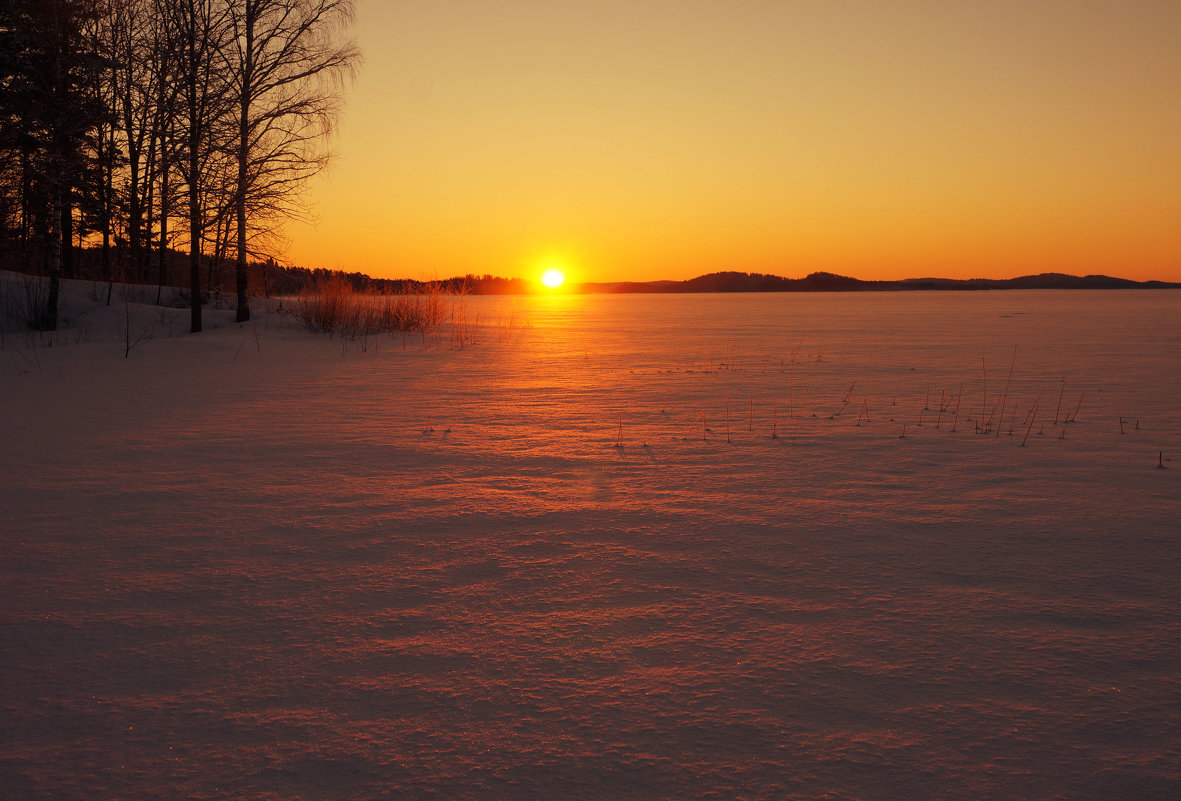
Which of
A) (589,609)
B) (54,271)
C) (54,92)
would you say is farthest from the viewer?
(54,92)

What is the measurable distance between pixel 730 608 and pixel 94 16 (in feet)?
66.3

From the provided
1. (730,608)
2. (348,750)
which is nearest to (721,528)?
(730,608)

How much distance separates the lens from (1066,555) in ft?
10.8

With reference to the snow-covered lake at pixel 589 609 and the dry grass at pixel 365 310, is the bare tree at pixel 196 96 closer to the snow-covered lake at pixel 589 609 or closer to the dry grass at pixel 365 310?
the dry grass at pixel 365 310

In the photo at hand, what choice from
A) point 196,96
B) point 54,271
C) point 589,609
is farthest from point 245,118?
point 589,609

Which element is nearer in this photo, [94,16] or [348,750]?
[348,750]

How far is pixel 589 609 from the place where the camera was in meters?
2.70

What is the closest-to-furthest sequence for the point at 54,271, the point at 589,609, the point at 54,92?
the point at 589,609
the point at 54,271
the point at 54,92

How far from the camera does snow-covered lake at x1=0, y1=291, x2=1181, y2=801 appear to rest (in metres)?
1.80

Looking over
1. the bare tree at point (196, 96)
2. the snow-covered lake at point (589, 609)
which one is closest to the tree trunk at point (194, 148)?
the bare tree at point (196, 96)

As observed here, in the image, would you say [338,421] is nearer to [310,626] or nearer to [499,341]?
[310,626]

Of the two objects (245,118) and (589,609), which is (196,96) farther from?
(589,609)

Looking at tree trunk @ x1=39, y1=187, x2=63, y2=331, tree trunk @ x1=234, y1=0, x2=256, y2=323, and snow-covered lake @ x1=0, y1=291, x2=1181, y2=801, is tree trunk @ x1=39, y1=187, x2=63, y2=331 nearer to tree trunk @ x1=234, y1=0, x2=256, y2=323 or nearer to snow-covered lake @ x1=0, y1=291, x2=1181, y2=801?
tree trunk @ x1=234, y1=0, x2=256, y2=323

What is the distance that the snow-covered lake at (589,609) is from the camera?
5.92 feet
